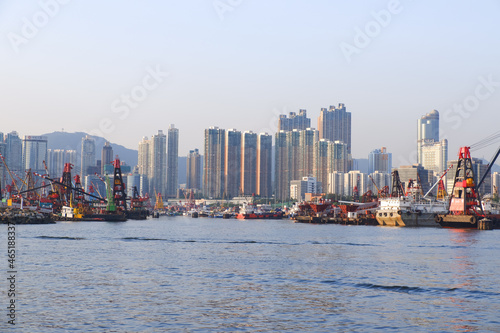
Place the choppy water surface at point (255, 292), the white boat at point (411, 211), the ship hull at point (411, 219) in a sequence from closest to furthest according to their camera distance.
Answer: the choppy water surface at point (255, 292) < the ship hull at point (411, 219) < the white boat at point (411, 211)

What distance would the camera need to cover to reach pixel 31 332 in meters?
25.5

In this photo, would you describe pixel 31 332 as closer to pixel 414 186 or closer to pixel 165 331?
pixel 165 331

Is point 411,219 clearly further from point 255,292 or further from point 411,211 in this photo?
point 255,292

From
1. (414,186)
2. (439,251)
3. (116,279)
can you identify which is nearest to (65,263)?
(116,279)

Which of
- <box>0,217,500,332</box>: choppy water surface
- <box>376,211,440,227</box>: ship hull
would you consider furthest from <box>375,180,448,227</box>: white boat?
<box>0,217,500,332</box>: choppy water surface

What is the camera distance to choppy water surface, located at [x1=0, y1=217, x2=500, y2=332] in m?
27.5

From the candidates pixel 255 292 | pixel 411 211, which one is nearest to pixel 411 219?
pixel 411 211

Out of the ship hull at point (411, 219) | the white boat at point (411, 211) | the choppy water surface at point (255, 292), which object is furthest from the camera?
the white boat at point (411, 211)

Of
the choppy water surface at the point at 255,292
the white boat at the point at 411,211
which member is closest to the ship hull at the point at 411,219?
the white boat at the point at 411,211

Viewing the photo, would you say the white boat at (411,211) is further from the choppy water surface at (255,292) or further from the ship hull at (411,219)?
the choppy water surface at (255,292)

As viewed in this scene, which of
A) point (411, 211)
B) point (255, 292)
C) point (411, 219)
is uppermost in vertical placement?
point (411, 211)

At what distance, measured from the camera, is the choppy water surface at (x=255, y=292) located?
27.5 meters

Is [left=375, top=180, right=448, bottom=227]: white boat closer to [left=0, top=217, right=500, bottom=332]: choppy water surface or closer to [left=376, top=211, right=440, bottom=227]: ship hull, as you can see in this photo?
[left=376, top=211, right=440, bottom=227]: ship hull

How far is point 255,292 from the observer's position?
35500mm
